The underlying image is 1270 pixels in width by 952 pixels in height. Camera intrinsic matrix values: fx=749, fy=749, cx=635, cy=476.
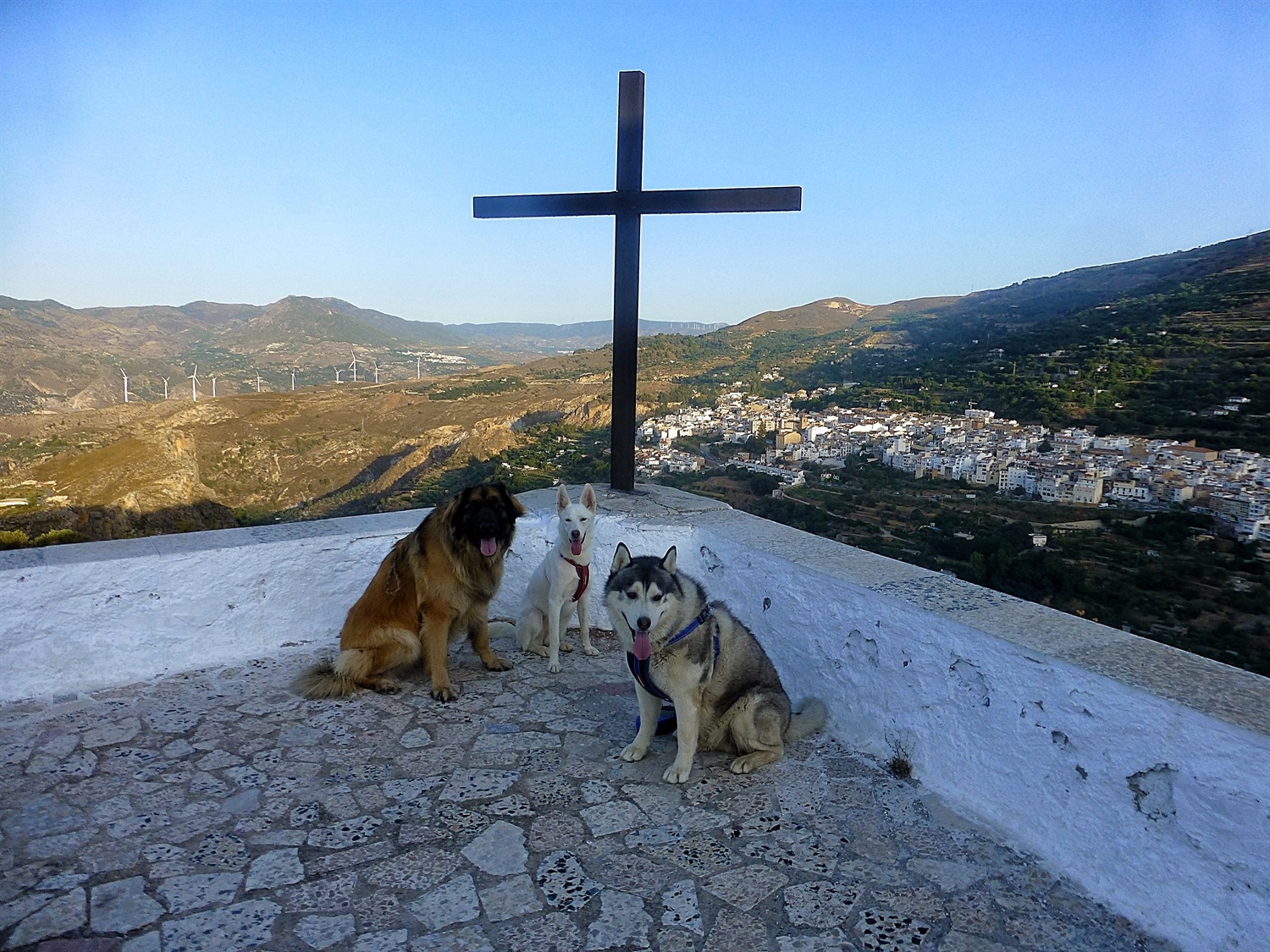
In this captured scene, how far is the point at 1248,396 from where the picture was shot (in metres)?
5.44

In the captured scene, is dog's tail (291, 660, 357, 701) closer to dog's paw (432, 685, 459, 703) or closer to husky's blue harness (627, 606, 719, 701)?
dog's paw (432, 685, 459, 703)

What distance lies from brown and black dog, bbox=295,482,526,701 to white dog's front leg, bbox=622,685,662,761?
131cm

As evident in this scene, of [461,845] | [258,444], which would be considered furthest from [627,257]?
[258,444]

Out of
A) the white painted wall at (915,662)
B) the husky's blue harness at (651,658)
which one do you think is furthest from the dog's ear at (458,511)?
the husky's blue harness at (651,658)

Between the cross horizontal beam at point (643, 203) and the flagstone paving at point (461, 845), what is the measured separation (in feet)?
11.8

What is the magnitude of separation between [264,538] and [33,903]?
2.75 meters

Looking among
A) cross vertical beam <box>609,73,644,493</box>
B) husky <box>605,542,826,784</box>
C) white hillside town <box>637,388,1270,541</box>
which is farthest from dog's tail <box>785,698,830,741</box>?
white hillside town <box>637,388,1270,541</box>

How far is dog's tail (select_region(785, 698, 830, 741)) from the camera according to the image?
12.9 feet

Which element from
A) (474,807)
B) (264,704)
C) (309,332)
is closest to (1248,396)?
(474,807)

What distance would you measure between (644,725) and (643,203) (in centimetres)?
385

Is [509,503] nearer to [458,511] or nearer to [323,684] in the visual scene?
[458,511]

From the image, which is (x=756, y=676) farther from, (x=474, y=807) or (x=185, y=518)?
(x=185, y=518)

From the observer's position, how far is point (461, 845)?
→ 3070 millimetres

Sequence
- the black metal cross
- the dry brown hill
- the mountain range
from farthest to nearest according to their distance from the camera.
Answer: the mountain range
the dry brown hill
the black metal cross
